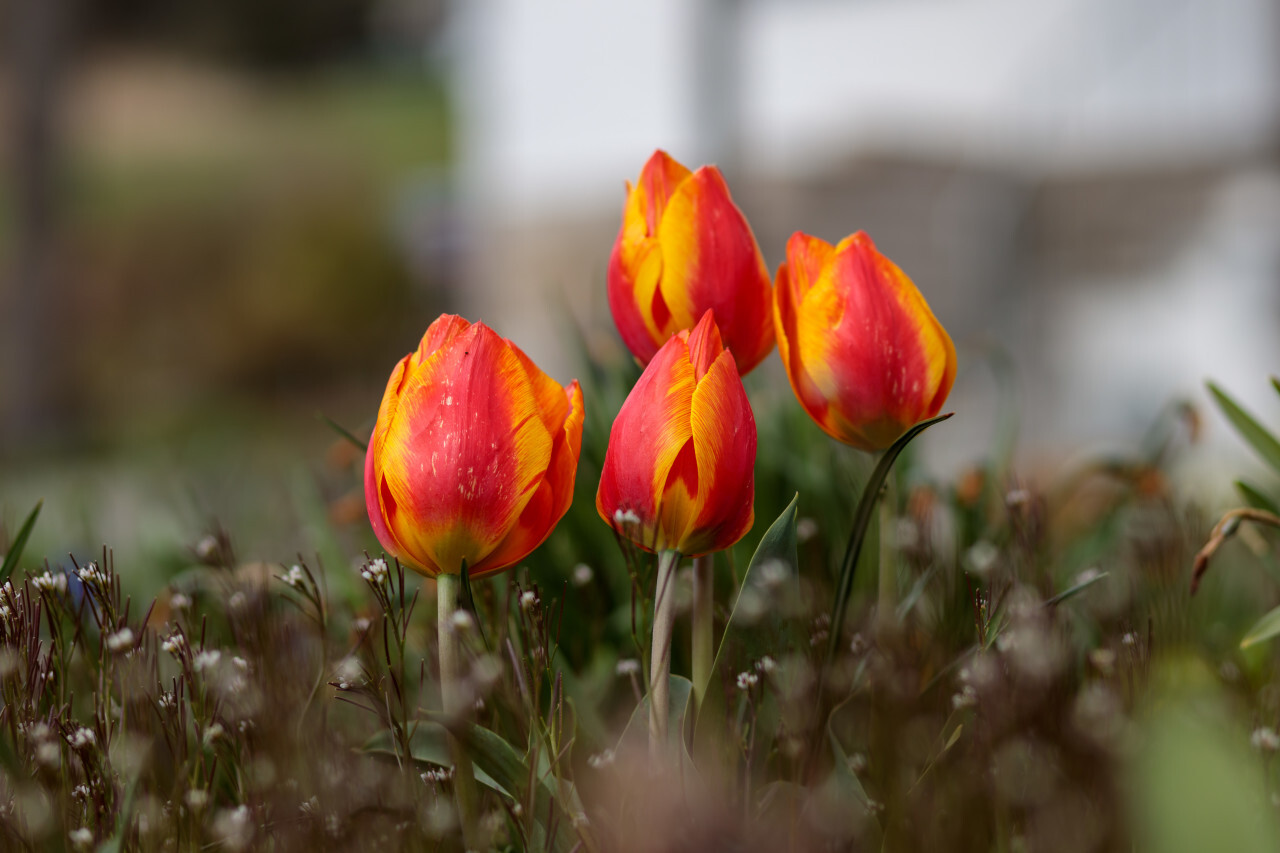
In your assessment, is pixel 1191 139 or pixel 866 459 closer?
pixel 866 459

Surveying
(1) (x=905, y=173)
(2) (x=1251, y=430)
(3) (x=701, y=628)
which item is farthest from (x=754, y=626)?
(1) (x=905, y=173)

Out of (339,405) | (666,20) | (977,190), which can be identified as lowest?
(339,405)

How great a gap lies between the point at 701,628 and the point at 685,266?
0.70ft

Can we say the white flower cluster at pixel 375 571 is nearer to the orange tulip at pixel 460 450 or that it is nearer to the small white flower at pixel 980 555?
the orange tulip at pixel 460 450

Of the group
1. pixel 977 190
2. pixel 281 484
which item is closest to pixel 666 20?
pixel 977 190

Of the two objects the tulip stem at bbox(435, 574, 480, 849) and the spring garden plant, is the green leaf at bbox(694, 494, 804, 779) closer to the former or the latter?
the spring garden plant

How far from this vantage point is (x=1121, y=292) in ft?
18.0

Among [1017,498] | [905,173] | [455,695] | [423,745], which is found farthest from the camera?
[905,173]

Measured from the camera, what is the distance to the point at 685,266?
62 cm

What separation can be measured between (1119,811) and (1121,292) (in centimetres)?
562

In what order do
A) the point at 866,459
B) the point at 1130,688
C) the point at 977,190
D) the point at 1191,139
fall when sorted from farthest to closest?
the point at 977,190, the point at 1191,139, the point at 866,459, the point at 1130,688

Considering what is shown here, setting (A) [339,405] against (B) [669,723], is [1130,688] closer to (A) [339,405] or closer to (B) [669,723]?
(B) [669,723]

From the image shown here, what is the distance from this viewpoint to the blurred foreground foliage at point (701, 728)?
46 cm

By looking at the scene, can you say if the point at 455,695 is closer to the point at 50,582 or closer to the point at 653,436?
the point at 653,436
